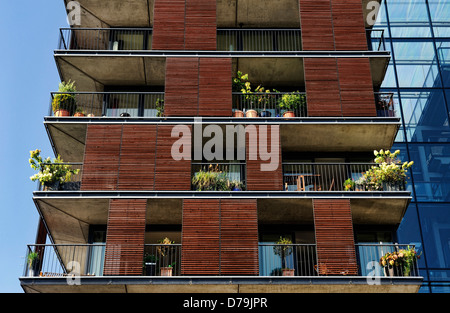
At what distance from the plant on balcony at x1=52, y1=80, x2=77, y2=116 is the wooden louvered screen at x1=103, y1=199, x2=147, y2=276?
455cm

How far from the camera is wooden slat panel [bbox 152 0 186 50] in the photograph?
26.1 m

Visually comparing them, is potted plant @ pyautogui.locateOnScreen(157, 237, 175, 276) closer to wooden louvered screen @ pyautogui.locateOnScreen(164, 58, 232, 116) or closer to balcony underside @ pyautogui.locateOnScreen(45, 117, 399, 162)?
balcony underside @ pyautogui.locateOnScreen(45, 117, 399, 162)

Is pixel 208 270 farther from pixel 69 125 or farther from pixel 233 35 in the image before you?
pixel 233 35

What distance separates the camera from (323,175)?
82.5ft

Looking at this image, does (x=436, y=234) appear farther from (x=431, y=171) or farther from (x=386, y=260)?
(x=386, y=260)

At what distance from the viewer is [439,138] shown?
112ft

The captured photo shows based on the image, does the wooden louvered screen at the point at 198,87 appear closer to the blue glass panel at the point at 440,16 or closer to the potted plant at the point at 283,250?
the potted plant at the point at 283,250

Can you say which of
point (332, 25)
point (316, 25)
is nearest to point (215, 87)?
point (316, 25)

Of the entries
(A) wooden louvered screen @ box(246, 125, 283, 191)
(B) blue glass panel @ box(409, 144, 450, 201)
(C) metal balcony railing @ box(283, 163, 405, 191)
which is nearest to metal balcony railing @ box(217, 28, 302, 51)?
(A) wooden louvered screen @ box(246, 125, 283, 191)

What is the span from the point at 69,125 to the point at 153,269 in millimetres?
6608

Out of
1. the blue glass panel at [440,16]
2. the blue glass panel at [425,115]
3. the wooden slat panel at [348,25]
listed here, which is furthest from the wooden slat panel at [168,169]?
the blue glass panel at [440,16]

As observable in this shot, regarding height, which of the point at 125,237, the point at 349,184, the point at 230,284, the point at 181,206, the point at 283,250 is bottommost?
the point at 230,284

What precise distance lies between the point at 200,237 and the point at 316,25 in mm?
10492

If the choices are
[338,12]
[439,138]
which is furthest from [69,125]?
[439,138]
